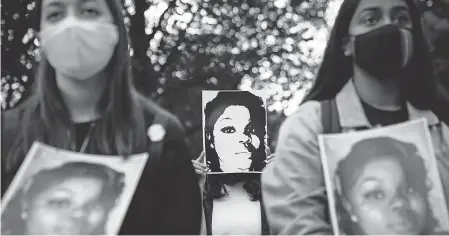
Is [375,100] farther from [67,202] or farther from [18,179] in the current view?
[18,179]

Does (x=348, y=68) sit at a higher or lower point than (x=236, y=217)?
higher

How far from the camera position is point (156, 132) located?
2.73 m

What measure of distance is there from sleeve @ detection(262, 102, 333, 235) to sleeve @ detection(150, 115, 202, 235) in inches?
14.4

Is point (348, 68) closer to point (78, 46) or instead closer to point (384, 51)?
point (384, 51)

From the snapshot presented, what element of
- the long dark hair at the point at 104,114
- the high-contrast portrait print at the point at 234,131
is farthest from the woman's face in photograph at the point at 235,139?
the long dark hair at the point at 104,114

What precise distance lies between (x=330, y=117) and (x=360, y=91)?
8.5 inches

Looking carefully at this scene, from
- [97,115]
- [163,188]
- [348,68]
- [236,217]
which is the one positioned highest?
[348,68]

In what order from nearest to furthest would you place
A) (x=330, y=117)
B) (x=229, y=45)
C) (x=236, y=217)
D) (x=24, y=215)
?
(x=24, y=215) → (x=330, y=117) → (x=236, y=217) → (x=229, y=45)

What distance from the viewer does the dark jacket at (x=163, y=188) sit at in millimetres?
2584

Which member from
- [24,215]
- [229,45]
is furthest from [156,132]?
[229,45]

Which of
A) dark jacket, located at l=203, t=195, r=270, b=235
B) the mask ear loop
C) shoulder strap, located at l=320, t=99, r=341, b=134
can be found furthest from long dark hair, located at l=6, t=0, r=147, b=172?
the mask ear loop

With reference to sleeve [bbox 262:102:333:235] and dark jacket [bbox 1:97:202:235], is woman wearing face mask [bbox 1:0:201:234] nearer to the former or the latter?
dark jacket [bbox 1:97:202:235]

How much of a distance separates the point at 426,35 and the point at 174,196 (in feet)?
5.23

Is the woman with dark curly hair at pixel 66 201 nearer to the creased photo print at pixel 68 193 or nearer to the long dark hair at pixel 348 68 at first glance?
the creased photo print at pixel 68 193
